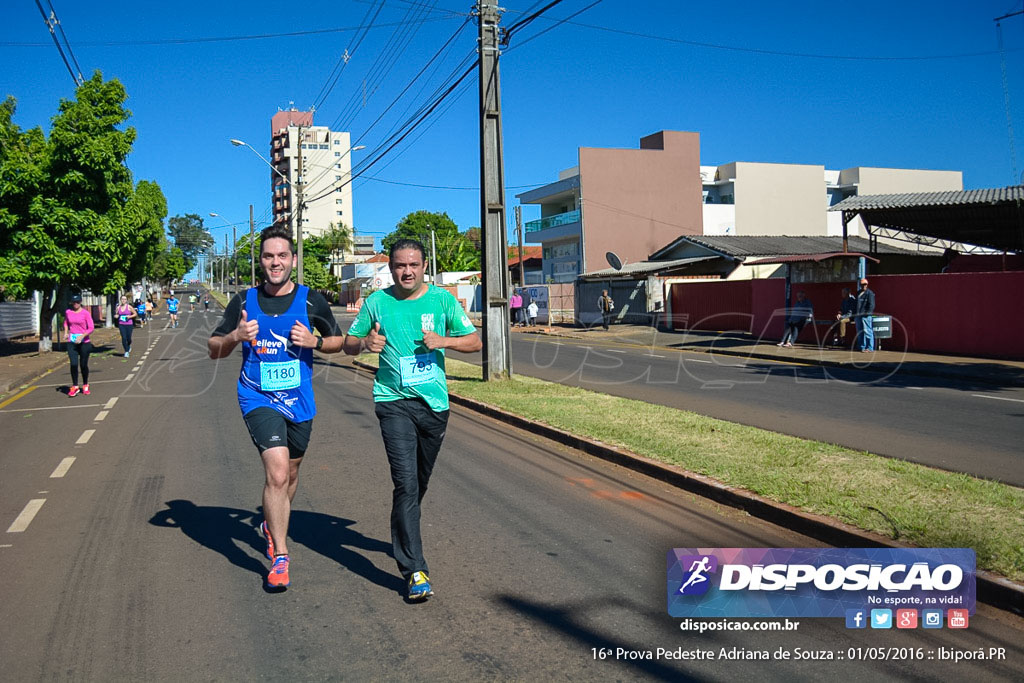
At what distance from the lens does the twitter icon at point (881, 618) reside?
13.3 feet

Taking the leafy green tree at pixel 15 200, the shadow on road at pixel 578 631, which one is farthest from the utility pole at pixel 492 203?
the leafy green tree at pixel 15 200

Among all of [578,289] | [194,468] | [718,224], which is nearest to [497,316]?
[194,468]

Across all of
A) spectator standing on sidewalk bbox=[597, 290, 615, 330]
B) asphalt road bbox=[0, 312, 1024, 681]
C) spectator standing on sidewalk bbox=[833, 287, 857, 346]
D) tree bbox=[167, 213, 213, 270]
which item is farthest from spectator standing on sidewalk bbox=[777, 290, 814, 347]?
tree bbox=[167, 213, 213, 270]

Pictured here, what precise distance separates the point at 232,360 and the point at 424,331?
65.0 feet

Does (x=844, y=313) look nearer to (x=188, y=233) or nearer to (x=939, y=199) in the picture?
(x=939, y=199)

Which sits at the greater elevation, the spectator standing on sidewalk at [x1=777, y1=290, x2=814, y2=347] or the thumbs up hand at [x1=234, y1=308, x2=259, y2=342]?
the thumbs up hand at [x1=234, y1=308, x2=259, y2=342]

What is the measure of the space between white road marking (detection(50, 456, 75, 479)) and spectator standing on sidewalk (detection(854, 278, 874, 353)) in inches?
700

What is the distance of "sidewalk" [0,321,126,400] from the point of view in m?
16.9

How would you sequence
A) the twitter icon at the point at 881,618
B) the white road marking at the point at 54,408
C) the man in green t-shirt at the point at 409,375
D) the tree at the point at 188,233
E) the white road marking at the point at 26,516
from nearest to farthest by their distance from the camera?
the twitter icon at the point at 881,618
the man in green t-shirt at the point at 409,375
the white road marking at the point at 26,516
the white road marking at the point at 54,408
the tree at the point at 188,233

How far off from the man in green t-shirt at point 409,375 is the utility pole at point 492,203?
31.7 ft

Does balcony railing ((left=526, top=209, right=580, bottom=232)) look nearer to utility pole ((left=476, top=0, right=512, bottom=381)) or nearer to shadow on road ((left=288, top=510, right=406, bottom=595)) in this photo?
utility pole ((left=476, top=0, right=512, bottom=381))

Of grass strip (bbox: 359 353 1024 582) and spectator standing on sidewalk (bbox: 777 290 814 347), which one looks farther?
spectator standing on sidewalk (bbox: 777 290 814 347)

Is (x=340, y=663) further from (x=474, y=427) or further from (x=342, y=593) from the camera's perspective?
(x=474, y=427)

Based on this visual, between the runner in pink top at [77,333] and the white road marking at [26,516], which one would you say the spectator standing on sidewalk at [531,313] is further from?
the white road marking at [26,516]
